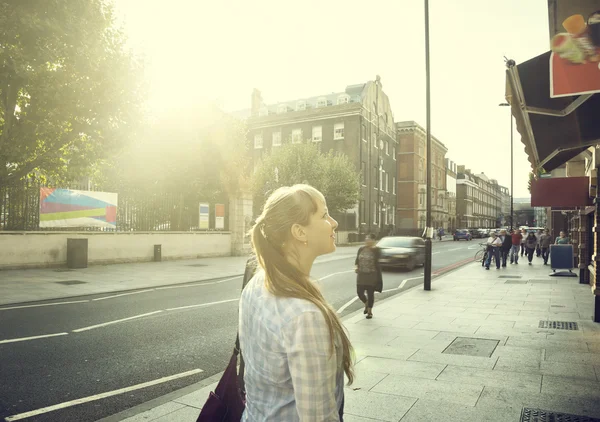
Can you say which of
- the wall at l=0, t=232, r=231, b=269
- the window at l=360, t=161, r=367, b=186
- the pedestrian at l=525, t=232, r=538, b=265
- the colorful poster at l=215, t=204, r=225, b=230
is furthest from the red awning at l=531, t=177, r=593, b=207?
the window at l=360, t=161, r=367, b=186

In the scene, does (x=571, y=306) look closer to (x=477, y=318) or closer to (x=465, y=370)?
(x=477, y=318)

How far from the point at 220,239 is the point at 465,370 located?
20318mm

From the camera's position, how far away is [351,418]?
161 inches

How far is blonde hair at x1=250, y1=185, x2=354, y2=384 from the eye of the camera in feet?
5.19

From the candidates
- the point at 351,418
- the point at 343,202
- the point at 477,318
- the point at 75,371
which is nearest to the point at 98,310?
the point at 75,371

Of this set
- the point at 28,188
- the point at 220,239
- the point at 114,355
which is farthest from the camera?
the point at 220,239

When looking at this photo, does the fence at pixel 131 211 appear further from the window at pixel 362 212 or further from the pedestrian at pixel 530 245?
the window at pixel 362 212

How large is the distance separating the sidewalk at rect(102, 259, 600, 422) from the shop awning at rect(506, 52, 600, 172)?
2.89 m

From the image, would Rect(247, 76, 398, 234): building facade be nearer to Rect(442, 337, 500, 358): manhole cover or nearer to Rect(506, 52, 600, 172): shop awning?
Rect(442, 337, 500, 358): manhole cover

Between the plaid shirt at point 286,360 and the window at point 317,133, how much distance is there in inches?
1963

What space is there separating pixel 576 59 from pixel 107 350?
6579 millimetres

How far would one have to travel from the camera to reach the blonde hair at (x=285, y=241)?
5.19 ft

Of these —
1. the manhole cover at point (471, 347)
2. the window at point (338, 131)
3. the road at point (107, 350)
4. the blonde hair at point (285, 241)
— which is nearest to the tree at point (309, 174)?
the window at point (338, 131)

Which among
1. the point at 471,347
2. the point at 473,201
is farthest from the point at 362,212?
the point at 473,201
